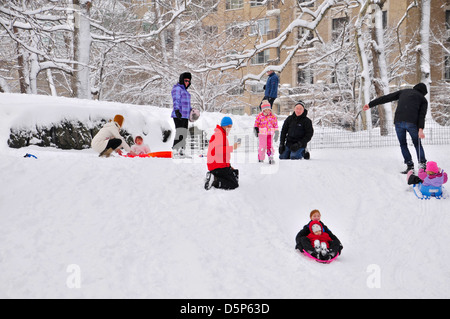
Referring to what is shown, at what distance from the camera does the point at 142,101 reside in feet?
86.0

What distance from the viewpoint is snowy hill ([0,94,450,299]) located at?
488 centimetres

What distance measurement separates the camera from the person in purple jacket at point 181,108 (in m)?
9.66

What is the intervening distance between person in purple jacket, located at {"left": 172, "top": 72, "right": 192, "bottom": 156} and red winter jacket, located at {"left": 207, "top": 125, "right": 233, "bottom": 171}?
7.19 ft

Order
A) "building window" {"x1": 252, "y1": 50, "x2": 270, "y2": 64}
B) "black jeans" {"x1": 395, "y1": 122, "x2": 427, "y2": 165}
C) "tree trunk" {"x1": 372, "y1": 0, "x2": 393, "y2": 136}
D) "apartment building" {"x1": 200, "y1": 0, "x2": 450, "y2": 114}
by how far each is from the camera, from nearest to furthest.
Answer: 1. "black jeans" {"x1": 395, "y1": 122, "x2": 427, "y2": 165}
2. "tree trunk" {"x1": 372, "y1": 0, "x2": 393, "y2": 136}
3. "apartment building" {"x1": 200, "y1": 0, "x2": 450, "y2": 114}
4. "building window" {"x1": 252, "y1": 50, "x2": 270, "y2": 64}

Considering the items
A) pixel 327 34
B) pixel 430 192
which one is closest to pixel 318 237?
pixel 430 192

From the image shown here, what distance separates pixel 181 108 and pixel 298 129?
2.79 m

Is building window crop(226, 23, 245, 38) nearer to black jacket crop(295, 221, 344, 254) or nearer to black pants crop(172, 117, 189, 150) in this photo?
black pants crop(172, 117, 189, 150)

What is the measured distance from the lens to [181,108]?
31.8 ft

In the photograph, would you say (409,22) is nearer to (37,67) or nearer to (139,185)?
(37,67)

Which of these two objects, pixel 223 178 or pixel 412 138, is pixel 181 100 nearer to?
pixel 223 178

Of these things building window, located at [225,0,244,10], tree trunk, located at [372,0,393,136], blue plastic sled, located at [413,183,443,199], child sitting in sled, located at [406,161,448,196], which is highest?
building window, located at [225,0,244,10]

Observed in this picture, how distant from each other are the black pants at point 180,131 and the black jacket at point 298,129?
2.34m

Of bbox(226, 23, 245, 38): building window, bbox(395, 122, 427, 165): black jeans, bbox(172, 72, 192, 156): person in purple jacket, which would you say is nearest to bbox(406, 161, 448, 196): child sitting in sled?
bbox(395, 122, 427, 165): black jeans

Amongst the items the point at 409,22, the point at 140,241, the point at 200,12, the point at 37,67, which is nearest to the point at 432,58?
the point at 409,22
